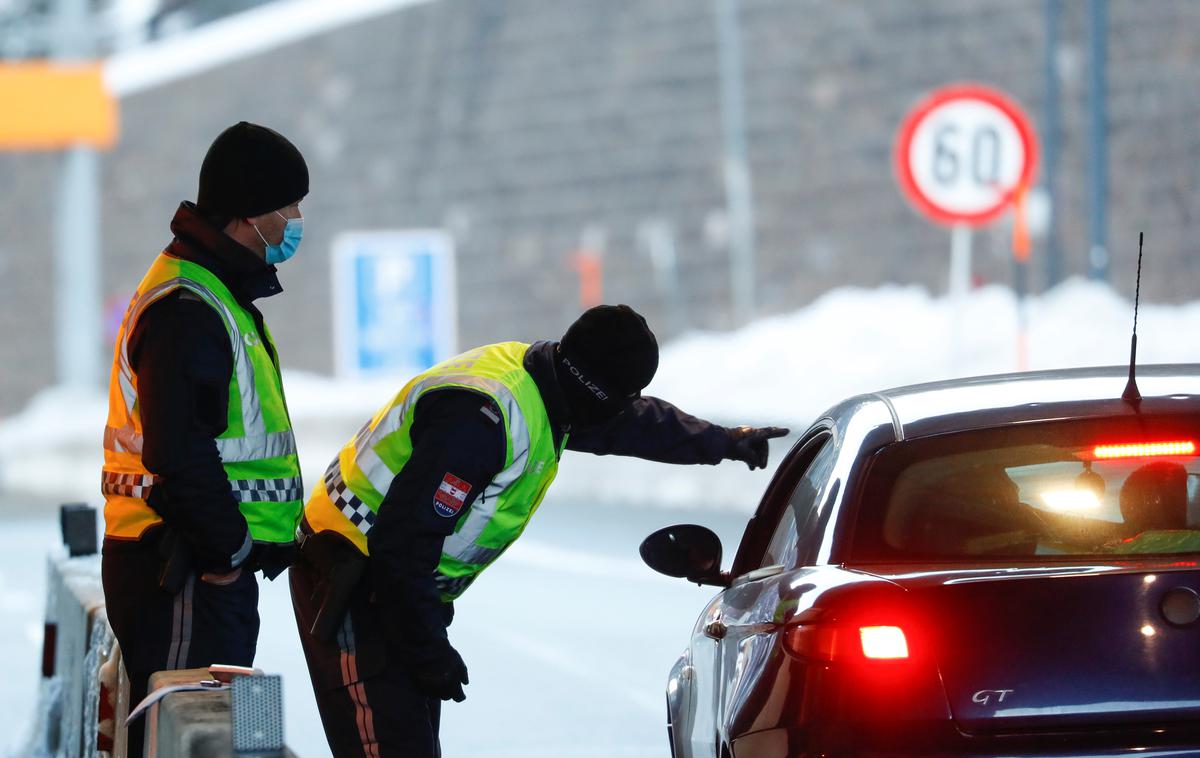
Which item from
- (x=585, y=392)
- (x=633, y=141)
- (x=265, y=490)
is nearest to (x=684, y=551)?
(x=585, y=392)

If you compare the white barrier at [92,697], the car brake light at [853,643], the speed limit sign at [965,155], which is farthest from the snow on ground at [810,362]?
the car brake light at [853,643]

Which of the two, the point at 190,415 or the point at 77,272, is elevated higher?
the point at 77,272

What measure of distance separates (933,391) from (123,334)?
186 cm

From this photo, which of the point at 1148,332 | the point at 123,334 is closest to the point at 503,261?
the point at 1148,332

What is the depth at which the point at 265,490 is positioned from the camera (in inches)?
211

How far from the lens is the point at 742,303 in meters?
35.4

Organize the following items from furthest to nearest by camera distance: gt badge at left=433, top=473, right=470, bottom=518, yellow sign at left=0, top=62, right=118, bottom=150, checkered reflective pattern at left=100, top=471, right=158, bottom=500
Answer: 1. yellow sign at left=0, top=62, right=118, bottom=150
2. checkered reflective pattern at left=100, top=471, right=158, bottom=500
3. gt badge at left=433, top=473, right=470, bottom=518

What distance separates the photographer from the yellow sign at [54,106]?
31594 millimetres

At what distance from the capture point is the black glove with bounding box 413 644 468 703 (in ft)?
16.2

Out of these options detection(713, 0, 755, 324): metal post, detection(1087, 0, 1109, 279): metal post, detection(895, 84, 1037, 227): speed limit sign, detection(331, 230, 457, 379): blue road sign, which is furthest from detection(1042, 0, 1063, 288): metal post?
detection(895, 84, 1037, 227): speed limit sign

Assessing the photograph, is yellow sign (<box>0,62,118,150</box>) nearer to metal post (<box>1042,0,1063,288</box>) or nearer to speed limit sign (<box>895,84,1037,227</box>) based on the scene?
metal post (<box>1042,0,1063,288</box>)

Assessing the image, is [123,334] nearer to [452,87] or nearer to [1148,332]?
[1148,332]

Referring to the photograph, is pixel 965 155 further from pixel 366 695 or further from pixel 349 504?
pixel 366 695

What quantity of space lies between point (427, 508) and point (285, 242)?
3.07 feet
